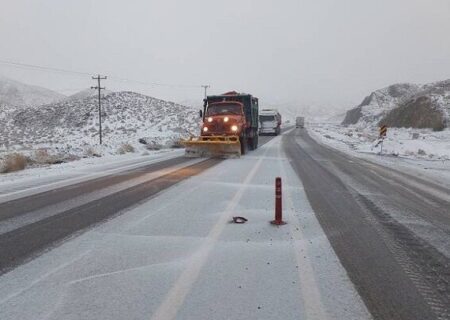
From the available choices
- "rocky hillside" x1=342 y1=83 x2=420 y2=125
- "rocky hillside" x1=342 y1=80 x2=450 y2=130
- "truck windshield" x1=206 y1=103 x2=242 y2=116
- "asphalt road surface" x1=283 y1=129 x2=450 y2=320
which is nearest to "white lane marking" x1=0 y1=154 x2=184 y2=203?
"asphalt road surface" x1=283 y1=129 x2=450 y2=320

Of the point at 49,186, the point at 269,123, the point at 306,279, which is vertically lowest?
the point at 306,279

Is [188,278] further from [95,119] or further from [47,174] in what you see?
[95,119]

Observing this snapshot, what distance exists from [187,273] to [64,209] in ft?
14.3

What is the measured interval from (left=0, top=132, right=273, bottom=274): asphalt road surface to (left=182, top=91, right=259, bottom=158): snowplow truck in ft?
21.9

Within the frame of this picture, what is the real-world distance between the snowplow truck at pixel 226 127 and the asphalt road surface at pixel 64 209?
667 cm

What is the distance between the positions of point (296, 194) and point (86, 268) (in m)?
6.08

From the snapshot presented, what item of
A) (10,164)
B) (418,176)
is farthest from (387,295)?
(10,164)

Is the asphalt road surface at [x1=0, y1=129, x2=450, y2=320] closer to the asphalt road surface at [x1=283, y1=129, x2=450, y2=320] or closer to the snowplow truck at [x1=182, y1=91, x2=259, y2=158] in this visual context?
the asphalt road surface at [x1=283, y1=129, x2=450, y2=320]

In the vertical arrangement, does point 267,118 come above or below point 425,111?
below

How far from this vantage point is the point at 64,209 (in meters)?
8.35

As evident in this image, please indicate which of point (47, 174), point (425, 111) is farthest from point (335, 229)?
point (425, 111)

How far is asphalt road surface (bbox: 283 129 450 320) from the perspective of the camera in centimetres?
428

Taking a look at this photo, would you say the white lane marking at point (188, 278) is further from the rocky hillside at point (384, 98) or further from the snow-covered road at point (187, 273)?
the rocky hillside at point (384, 98)

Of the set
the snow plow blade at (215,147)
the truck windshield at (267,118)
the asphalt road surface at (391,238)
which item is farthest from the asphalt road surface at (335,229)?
the truck windshield at (267,118)
